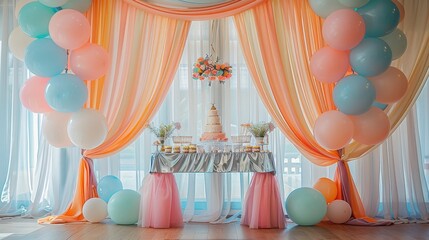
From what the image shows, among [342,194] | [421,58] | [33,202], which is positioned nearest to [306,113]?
[342,194]

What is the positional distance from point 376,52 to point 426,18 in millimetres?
1225

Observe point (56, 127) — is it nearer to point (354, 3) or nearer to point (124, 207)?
point (124, 207)

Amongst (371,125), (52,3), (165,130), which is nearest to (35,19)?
(52,3)

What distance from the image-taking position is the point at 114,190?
5.24 m

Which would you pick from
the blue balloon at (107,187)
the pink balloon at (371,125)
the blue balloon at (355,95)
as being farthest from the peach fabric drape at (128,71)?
the pink balloon at (371,125)

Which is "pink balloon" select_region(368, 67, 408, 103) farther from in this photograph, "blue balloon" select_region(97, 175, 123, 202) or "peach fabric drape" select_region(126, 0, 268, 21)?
"blue balloon" select_region(97, 175, 123, 202)

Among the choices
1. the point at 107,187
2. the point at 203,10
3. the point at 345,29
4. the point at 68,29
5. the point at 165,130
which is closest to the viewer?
the point at 345,29

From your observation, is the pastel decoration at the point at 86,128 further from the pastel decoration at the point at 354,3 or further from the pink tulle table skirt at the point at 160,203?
the pastel decoration at the point at 354,3

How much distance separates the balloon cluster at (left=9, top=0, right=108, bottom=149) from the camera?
4648 mm

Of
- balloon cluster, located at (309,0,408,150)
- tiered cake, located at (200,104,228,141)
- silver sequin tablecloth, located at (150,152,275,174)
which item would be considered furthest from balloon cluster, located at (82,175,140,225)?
balloon cluster, located at (309,0,408,150)

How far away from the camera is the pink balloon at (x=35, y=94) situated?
4.79 m

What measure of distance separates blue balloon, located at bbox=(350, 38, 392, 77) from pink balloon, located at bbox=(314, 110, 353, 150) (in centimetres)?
43

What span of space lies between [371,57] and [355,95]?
13.6 inches

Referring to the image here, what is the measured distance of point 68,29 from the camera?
182 inches
